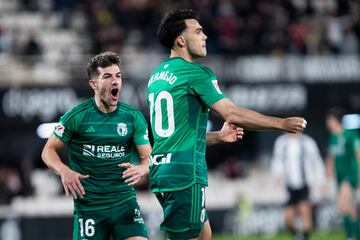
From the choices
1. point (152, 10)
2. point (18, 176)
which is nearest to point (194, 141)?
point (18, 176)

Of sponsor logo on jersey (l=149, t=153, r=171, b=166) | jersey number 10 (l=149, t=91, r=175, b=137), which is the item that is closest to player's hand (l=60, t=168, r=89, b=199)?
sponsor logo on jersey (l=149, t=153, r=171, b=166)

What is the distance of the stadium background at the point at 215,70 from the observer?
76.0 ft

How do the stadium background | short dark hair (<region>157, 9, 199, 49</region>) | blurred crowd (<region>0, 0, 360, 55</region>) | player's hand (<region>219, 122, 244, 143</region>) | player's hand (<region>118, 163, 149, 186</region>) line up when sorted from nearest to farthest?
short dark hair (<region>157, 9, 199, 49</region>) → player's hand (<region>219, 122, 244, 143</region>) → player's hand (<region>118, 163, 149, 186</region>) → the stadium background → blurred crowd (<region>0, 0, 360, 55</region>)

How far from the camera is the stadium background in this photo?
2317 cm

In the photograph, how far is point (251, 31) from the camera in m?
25.9

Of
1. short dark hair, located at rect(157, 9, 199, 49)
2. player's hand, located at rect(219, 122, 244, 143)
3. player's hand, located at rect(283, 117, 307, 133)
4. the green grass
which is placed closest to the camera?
player's hand, located at rect(283, 117, 307, 133)

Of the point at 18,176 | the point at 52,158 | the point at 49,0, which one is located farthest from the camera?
the point at 49,0

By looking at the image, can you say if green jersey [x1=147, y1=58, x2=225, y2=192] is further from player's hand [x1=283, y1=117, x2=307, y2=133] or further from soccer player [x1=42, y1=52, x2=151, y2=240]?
soccer player [x1=42, y1=52, x2=151, y2=240]

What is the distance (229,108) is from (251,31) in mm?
18883

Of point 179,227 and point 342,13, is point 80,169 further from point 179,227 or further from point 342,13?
point 342,13

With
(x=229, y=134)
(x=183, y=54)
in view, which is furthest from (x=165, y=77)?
(x=229, y=134)

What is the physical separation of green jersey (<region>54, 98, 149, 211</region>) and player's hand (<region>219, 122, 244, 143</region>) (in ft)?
3.13

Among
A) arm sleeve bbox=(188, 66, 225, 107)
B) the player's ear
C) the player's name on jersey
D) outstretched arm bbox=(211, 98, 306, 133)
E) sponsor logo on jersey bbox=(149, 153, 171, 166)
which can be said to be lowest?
sponsor logo on jersey bbox=(149, 153, 171, 166)

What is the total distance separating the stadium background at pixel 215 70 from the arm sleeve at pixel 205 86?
1386cm
